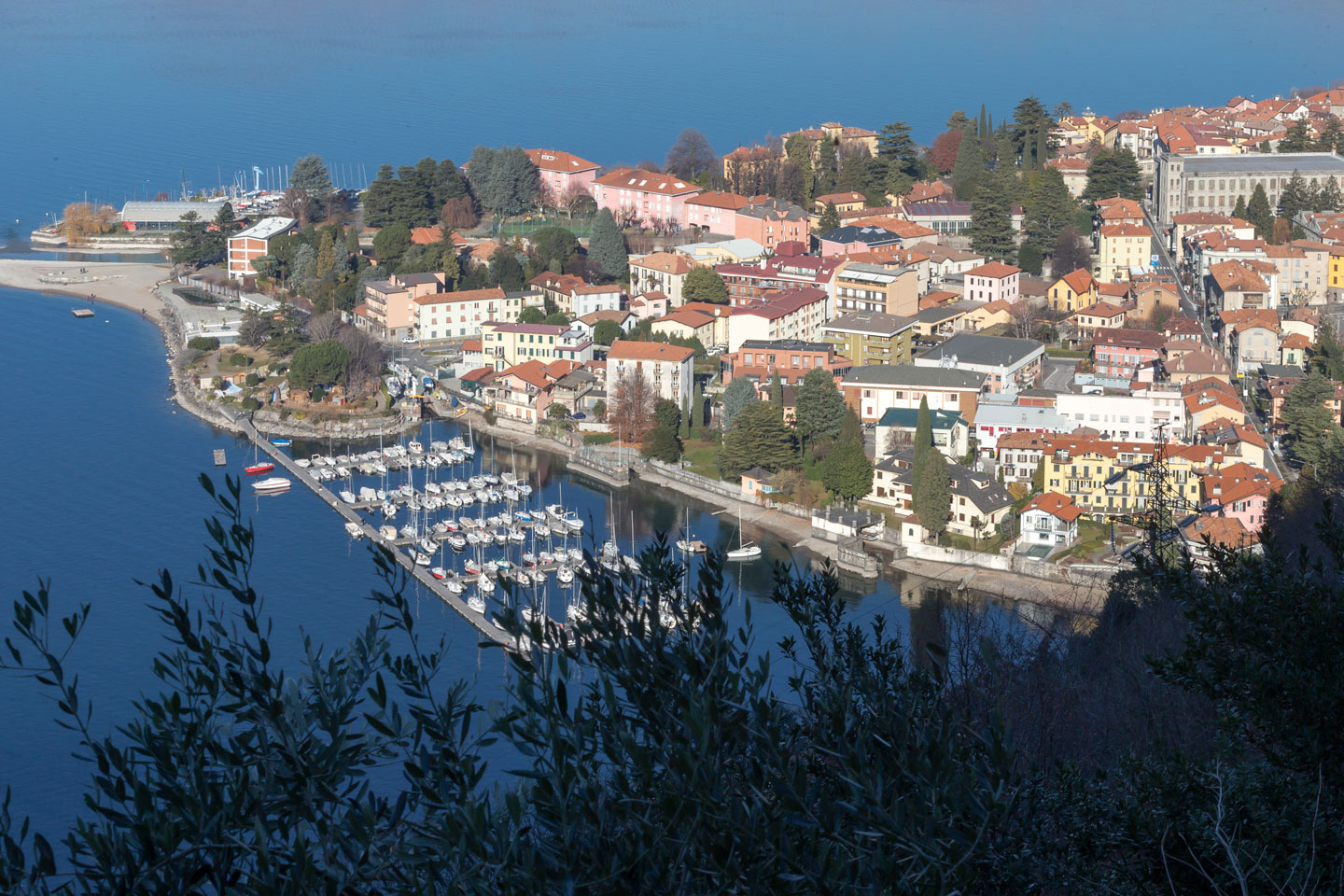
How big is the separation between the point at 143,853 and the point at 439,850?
26 cm

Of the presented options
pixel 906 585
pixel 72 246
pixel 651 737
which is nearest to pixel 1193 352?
pixel 906 585

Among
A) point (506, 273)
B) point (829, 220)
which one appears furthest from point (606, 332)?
point (829, 220)

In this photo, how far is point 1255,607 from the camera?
1.82 m

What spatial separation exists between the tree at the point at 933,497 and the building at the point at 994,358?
1.39 meters

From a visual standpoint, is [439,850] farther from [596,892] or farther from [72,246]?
[72,246]

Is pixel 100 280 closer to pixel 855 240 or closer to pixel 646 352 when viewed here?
pixel 646 352

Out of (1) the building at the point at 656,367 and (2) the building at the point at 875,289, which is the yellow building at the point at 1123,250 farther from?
(1) the building at the point at 656,367

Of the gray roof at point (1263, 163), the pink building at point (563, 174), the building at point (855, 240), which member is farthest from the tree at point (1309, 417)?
the pink building at point (563, 174)

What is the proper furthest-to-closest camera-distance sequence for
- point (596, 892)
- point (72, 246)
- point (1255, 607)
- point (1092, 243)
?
point (72, 246) < point (1092, 243) < point (1255, 607) < point (596, 892)

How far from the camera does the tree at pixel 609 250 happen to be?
1027 centimetres

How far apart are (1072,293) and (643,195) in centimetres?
376

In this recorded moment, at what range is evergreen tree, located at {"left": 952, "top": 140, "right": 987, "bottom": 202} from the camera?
1146cm

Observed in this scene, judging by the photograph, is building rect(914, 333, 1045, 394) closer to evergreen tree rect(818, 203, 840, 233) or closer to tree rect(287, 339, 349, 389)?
evergreen tree rect(818, 203, 840, 233)

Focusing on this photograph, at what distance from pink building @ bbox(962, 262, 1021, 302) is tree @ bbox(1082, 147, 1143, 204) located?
2.08m
